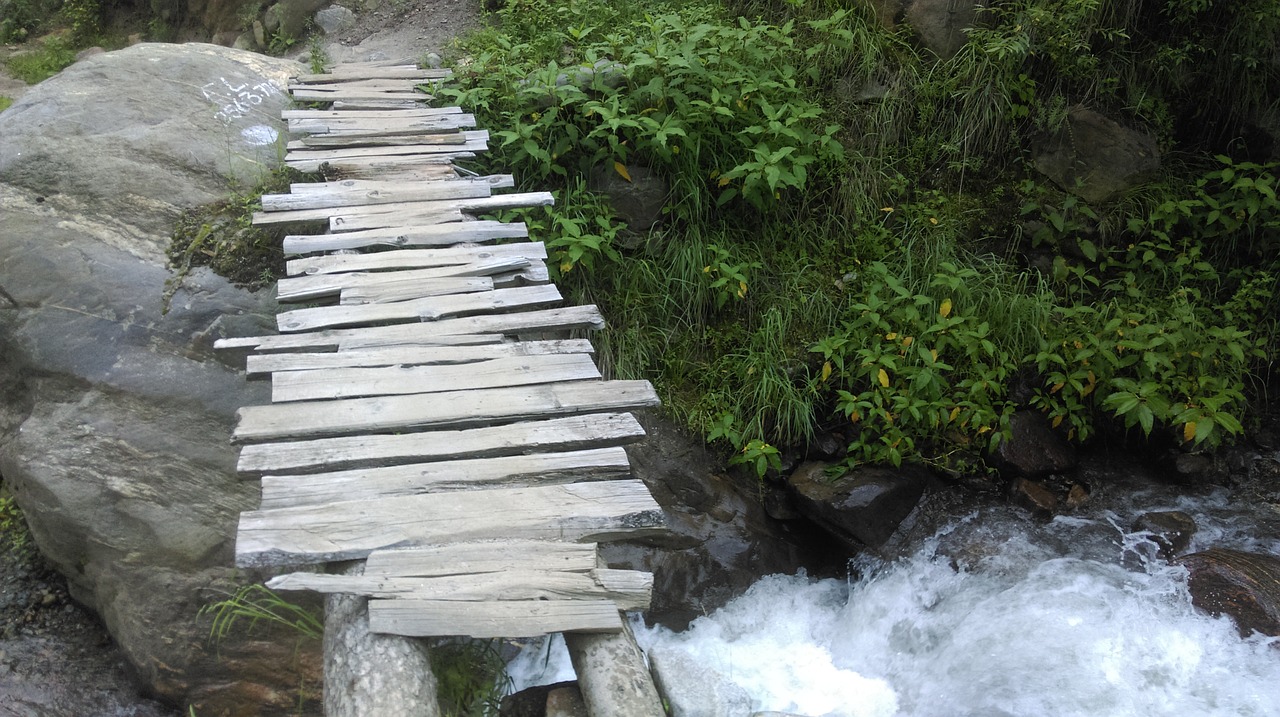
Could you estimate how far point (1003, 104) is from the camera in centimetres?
621


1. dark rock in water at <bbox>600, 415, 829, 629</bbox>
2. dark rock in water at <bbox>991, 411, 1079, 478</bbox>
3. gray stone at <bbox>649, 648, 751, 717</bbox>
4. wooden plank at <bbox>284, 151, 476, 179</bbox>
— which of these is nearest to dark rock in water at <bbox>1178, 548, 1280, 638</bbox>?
dark rock in water at <bbox>991, 411, 1079, 478</bbox>

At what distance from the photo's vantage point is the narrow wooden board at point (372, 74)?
21.6 ft

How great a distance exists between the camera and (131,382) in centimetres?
471

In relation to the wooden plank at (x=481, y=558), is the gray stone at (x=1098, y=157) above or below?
above

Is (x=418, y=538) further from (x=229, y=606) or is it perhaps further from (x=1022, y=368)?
(x=1022, y=368)

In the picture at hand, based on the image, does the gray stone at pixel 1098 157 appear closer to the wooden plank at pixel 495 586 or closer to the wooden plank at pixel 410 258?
the wooden plank at pixel 410 258

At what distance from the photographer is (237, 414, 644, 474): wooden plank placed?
3.17m

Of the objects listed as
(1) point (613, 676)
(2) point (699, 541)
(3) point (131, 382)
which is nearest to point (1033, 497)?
(2) point (699, 541)

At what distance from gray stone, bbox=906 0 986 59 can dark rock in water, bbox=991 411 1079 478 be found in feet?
8.84

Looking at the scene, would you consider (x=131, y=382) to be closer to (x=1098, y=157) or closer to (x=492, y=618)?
(x=492, y=618)

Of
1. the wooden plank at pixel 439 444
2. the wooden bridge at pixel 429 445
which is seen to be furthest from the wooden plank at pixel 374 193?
the wooden plank at pixel 439 444

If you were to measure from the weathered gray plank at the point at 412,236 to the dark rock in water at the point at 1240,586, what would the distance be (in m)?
3.71

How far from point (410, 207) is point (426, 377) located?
1612 mm

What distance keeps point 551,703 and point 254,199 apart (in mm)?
3907
